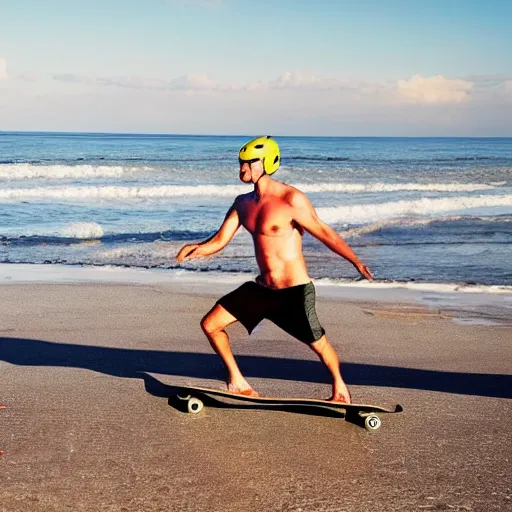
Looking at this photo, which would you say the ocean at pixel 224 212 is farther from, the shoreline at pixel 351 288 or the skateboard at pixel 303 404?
the skateboard at pixel 303 404

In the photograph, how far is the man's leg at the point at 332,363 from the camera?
201 inches

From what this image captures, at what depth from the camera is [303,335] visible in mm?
5066

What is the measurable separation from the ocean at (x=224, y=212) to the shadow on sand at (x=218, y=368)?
14.7 feet

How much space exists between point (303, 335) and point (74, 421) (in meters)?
1.42

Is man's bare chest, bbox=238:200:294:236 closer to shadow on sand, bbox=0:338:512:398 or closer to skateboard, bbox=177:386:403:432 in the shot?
skateboard, bbox=177:386:403:432

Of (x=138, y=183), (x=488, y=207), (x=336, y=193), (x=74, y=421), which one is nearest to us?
(x=74, y=421)

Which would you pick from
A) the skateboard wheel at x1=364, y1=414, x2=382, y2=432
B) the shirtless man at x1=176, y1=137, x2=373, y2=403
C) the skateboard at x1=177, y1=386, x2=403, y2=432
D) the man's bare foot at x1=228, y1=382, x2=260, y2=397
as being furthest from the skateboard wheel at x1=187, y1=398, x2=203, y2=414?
the skateboard wheel at x1=364, y1=414, x2=382, y2=432

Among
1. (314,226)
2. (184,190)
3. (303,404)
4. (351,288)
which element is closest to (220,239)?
(314,226)

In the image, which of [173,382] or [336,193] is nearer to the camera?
[173,382]

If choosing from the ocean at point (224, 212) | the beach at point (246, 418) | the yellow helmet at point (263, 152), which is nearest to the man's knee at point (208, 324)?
the beach at point (246, 418)

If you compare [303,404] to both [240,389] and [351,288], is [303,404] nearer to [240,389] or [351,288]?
[240,389]

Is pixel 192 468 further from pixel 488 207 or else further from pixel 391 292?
pixel 488 207

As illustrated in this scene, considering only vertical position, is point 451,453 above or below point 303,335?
below

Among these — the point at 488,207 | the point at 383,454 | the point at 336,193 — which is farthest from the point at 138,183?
the point at 383,454
